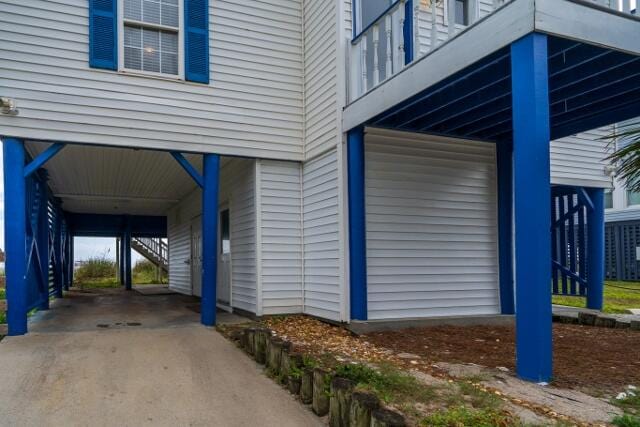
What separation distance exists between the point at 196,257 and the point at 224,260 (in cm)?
306

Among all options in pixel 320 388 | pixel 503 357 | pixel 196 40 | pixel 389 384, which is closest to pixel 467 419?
pixel 389 384

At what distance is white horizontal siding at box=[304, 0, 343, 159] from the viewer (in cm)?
689

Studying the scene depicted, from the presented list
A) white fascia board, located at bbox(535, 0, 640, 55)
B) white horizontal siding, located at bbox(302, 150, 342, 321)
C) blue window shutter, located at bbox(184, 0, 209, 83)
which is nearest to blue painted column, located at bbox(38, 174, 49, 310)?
blue window shutter, located at bbox(184, 0, 209, 83)

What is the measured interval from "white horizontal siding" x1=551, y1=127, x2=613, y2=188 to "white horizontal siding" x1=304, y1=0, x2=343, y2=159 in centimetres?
451

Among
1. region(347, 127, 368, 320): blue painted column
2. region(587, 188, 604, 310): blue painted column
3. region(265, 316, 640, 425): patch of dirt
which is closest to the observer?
region(265, 316, 640, 425): patch of dirt

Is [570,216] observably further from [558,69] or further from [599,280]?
[558,69]

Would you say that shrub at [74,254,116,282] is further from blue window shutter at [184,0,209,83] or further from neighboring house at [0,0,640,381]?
blue window shutter at [184,0,209,83]

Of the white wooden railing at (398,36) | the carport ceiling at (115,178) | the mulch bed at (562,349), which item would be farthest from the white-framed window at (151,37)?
the mulch bed at (562,349)

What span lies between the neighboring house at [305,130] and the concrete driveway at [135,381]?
3.42 feet

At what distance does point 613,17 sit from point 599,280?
19.7 ft

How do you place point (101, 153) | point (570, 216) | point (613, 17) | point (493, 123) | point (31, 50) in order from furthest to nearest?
1. point (570, 216)
2. point (101, 153)
3. point (493, 123)
4. point (31, 50)
5. point (613, 17)

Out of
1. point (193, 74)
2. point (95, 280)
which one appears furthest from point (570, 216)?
point (95, 280)

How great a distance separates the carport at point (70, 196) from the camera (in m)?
6.21

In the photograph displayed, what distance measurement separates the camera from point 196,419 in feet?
11.7
